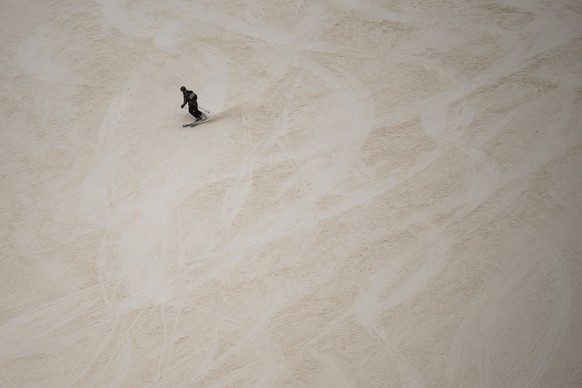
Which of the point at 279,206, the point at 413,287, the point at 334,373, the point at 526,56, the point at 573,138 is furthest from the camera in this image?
the point at 526,56

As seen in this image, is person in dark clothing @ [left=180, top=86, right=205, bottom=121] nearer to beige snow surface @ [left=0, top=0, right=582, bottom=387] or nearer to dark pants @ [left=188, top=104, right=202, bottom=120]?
dark pants @ [left=188, top=104, right=202, bottom=120]

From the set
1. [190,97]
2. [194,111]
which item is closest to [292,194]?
[194,111]

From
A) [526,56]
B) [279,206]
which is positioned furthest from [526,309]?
[526,56]

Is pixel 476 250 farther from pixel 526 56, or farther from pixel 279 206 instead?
pixel 526 56

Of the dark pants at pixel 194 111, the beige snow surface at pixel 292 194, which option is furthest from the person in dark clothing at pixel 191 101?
the beige snow surface at pixel 292 194

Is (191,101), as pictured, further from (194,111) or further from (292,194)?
(292,194)

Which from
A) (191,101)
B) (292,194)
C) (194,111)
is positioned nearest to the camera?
(292,194)

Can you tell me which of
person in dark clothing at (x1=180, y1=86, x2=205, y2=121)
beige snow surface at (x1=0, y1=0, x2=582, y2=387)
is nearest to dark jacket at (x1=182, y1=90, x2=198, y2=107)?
person in dark clothing at (x1=180, y1=86, x2=205, y2=121)

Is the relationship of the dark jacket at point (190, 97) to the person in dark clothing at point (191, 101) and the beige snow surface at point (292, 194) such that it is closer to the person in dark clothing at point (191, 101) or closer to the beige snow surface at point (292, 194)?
the person in dark clothing at point (191, 101)
